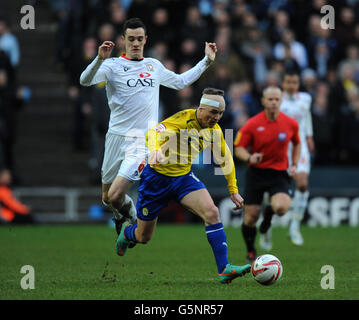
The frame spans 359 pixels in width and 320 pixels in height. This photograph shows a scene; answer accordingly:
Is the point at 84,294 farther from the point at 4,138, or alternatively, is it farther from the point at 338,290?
the point at 4,138

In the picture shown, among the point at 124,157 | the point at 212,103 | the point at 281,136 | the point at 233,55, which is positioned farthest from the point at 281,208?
the point at 233,55

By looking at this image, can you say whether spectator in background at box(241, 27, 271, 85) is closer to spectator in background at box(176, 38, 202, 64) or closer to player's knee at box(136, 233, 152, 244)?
spectator in background at box(176, 38, 202, 64)

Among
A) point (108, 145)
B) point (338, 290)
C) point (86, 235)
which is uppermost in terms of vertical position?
point (108, 145)

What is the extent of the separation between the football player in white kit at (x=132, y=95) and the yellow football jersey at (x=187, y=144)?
1.32m

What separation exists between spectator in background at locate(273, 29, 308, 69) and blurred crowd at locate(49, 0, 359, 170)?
0.02m

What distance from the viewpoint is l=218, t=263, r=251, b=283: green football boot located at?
8.42 m

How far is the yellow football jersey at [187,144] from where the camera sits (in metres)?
8.95

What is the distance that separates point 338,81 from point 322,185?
2715 mm

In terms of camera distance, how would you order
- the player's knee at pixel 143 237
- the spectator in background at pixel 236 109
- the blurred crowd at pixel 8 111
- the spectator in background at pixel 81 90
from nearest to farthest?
the player's knee at pixel 143 237 < the blurred crowd at pixel 8 111 < the spectator in background at pixel 236 109 < the spectator in background at pixel 81 90

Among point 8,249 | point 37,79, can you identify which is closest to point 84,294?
point 8,249

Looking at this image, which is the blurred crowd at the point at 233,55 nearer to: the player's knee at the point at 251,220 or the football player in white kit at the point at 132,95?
the player's knee at the point at 251,220

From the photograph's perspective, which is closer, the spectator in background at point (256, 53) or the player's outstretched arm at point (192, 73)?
the player's outstretched arm at point (192, 73)

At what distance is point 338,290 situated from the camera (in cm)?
827

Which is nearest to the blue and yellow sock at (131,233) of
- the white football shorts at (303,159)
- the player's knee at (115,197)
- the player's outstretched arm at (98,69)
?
the player's knee at (115,197)
